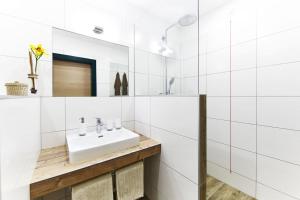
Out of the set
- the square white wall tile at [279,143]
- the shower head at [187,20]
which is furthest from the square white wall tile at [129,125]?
the square white wall tile at [279,143]

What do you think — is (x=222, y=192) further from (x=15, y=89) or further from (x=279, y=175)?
(x=15, y=89)

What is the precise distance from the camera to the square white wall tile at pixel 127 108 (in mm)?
1624

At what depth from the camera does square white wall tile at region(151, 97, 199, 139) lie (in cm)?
97

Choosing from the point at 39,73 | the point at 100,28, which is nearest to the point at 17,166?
the point at 39,73

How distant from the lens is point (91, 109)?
4.56 ft

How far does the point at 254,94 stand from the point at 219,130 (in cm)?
61

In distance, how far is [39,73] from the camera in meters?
1.16

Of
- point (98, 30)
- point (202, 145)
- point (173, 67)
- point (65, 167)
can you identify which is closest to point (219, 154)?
point (202, 145)

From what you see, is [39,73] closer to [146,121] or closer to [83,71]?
[83,71]

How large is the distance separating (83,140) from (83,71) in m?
0.69

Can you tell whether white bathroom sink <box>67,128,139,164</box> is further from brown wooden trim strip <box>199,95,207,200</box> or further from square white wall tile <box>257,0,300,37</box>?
square white wall tile <box>257,0,300,37</box>

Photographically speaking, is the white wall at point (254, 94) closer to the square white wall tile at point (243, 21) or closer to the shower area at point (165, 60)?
the square white wall tile at point (243, 21)

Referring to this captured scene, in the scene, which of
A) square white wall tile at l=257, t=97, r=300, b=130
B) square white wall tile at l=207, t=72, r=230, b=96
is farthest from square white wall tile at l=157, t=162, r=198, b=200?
square white wall tile at l=207, t=72, r=230, b=96

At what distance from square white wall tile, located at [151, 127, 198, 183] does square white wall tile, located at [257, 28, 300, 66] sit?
1209 mm
